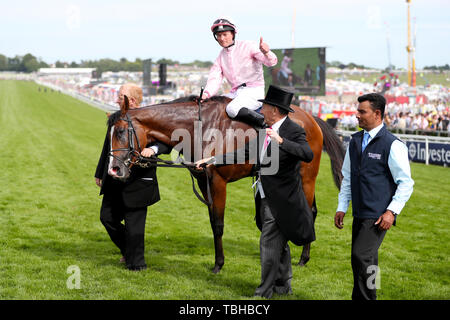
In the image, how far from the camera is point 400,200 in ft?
12.5

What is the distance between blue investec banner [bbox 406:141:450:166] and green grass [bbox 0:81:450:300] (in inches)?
127

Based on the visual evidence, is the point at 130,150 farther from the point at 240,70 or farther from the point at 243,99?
the point at 240,70

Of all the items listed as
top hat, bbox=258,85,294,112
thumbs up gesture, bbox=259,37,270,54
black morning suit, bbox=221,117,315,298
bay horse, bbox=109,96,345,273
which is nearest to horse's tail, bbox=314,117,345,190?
bay horse, bbox=109,96,345,273

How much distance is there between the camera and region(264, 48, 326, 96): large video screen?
941 inches

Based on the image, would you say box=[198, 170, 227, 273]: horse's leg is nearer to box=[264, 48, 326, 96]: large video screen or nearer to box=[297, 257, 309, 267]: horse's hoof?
box=[297, 257, 309, 267]: horse's hoof

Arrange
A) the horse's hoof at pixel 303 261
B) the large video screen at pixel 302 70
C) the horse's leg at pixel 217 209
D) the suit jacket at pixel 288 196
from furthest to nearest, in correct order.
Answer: the large video screen at pixel 302 70 → the horse's hoof at pixel 303 261 → the horse's leg at pixel 217 209 → the suit jacket at pixel 288 196

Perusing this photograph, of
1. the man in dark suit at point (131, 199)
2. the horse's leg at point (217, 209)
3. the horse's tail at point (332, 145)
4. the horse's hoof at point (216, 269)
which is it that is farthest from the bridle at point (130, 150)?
the horse's tail at point (332, 145)

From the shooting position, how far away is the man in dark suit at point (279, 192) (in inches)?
171

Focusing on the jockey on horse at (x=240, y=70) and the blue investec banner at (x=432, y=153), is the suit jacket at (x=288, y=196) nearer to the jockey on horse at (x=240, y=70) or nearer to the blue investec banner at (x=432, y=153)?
the jockey on horse at (x=240, y=70)

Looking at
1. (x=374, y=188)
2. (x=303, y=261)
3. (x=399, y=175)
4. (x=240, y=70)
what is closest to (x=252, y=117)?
(x=240, y=70)

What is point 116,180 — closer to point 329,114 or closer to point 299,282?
point 299,282

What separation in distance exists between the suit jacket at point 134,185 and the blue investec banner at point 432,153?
12.2m

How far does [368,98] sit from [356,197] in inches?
29.1
